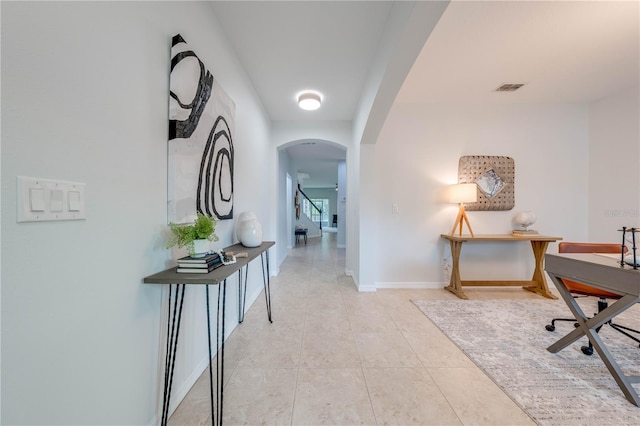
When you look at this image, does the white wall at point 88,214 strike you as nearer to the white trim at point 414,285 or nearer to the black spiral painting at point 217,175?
the black spiral painting at point 217,175

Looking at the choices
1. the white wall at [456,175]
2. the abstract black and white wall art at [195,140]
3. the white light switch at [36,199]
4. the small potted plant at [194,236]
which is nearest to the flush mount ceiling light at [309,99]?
the white wall at [456,175]

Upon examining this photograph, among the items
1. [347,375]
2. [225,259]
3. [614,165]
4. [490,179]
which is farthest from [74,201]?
[614,165]

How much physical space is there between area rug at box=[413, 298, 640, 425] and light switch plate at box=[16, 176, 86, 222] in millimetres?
2371

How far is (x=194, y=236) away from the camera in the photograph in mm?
1265

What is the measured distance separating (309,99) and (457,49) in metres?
1.65

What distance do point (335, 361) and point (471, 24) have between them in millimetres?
3040

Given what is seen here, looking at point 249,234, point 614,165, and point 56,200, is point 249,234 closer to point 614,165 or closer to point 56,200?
point 56,200

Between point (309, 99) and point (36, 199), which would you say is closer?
point (36, 199)

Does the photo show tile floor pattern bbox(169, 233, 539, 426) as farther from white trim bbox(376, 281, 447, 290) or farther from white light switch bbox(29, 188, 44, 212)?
white light switch bbox(29, 188, 44, 212)

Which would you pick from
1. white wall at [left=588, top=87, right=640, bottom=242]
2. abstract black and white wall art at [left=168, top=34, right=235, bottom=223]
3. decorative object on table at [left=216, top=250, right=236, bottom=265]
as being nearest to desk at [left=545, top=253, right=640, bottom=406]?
white wall at [left=588, top=87, right=640, bottom=242]

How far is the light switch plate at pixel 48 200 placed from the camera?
2.10ft

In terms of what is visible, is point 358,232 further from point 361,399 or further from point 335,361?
point 361,399

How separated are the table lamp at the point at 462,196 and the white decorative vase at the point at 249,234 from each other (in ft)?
8.63

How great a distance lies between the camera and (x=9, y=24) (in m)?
0.61
